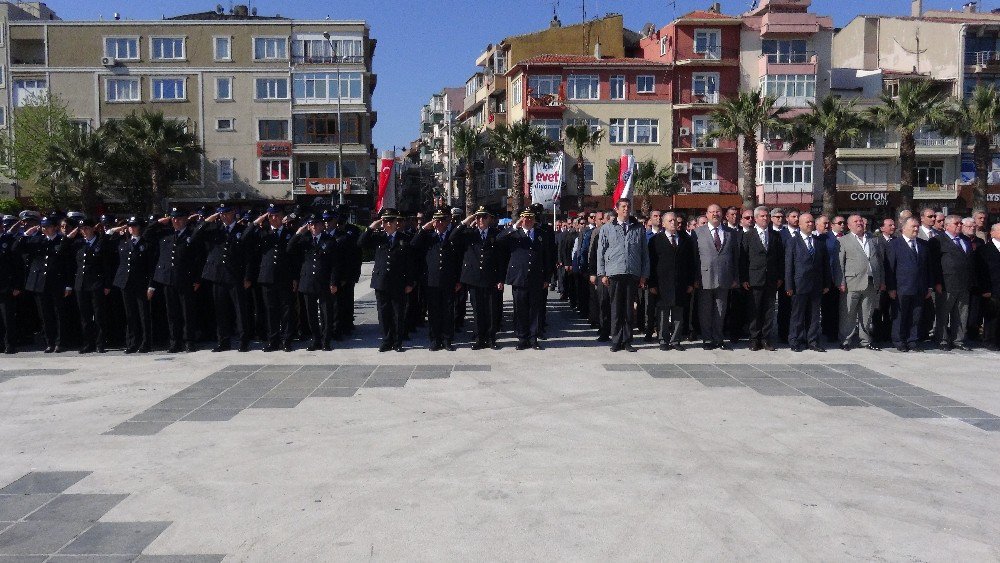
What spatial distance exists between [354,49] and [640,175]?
800 inches

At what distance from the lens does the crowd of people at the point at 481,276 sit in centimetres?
1194

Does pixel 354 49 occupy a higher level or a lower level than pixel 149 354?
higher

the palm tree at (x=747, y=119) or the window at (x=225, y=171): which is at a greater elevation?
the palm tree at (x=747, y=119)

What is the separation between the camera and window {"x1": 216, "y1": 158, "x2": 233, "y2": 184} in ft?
175

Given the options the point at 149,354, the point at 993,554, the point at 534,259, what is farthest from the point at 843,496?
the point at 149,354

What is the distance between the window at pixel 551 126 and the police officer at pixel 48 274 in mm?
44657

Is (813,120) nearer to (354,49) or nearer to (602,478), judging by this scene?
(354,49)

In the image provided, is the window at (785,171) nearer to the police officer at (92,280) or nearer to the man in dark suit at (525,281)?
the man in dark suit at (525,281)

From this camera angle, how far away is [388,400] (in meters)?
8.74

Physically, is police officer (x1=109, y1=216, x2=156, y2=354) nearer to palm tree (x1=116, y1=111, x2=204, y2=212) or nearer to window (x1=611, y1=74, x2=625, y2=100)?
palm tree (x1=116, y1=111, x2=204, y2=212)

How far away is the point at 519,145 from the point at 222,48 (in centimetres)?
2045

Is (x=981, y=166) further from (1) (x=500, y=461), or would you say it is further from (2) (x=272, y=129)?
(1) (x=500, y=461)

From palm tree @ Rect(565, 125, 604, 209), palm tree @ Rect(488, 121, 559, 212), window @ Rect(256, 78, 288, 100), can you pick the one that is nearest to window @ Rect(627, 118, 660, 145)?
palm tree @ Rect(565, 125, 604, 209)

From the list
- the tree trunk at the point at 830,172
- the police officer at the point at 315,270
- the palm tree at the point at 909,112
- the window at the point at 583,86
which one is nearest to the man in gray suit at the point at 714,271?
the police officer at the point at 315,270
